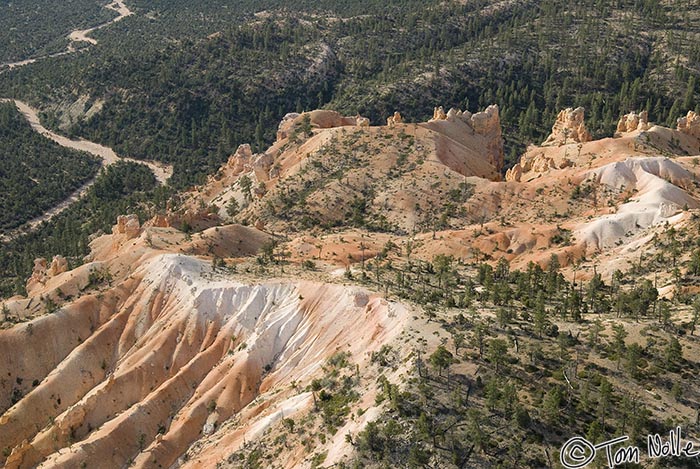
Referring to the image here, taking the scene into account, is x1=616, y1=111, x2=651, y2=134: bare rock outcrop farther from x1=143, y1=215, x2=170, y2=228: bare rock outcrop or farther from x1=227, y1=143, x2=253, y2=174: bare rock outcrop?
x1=143, y1=215, x2=170, y2=228: bare rock outcrop

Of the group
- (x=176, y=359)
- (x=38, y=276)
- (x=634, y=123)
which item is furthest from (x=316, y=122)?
(x=176, y=359)

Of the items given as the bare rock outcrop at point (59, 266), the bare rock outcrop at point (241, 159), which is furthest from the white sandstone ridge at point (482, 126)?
the bare rock outcrop at point (59, 266)

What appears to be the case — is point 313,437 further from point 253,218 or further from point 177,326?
point 253,218

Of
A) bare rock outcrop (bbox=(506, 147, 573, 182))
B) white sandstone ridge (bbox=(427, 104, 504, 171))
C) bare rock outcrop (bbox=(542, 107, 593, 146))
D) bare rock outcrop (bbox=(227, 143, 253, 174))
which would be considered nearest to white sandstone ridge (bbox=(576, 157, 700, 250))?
bare rock outcrop (bbox=(506, 147, 573, 182))

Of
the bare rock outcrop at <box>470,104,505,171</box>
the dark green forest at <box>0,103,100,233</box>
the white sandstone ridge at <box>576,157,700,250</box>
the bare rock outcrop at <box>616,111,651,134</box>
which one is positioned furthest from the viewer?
the dark green forest at <box>0,103,100,233</box>

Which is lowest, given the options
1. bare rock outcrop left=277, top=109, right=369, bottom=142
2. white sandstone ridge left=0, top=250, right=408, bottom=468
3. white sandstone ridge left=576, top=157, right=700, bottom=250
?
bare rock outcrop left=277, top=109, right=369, bottom=142

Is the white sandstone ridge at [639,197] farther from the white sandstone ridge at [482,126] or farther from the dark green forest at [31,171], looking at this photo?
the dark green forest at [31,171]

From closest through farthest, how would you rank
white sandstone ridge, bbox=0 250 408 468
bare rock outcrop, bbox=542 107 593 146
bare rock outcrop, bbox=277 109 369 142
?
white sandstone ridge, bbox=0 250 408 468 → bare rock outcrop, bbox=542 107 593 146 → bare rock outcrop, bbox=277 109 369 142
